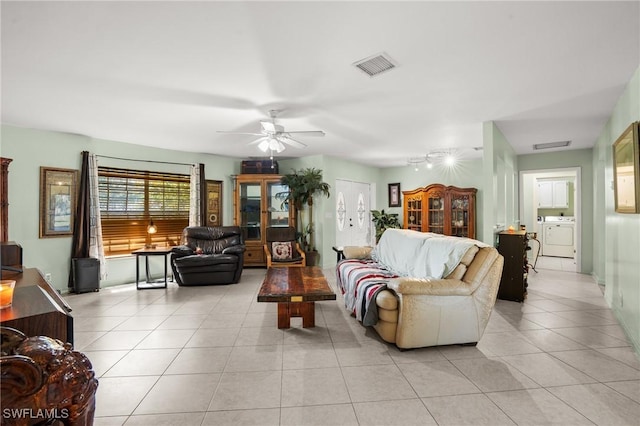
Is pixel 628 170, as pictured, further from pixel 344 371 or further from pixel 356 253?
pixel 356 253

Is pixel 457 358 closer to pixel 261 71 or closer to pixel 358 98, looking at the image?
pixel 358 98

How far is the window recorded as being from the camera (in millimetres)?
5207

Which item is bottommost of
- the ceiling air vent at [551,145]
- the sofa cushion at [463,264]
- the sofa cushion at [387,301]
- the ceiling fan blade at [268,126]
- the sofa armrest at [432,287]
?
the sofa cushion at [387,301]

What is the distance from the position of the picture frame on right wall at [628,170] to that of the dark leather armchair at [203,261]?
15.3 feet

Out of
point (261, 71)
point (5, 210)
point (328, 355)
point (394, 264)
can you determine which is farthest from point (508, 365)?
point (5, 210)

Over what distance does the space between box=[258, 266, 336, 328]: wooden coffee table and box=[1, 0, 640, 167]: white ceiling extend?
185cm

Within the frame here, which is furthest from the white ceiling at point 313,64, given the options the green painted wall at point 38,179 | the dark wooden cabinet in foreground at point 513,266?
the dark wooden cabinet in foreground at point 513,266

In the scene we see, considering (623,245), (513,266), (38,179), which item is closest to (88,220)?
(38,179)

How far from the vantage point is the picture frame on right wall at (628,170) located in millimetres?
2355

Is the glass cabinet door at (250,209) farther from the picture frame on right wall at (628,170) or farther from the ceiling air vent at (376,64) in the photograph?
the picture frame on right wall at (628,170)

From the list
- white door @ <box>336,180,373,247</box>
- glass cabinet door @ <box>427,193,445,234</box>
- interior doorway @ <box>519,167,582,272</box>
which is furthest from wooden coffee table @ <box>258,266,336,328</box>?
interior doorway @ <box>519,167,582,272</box>

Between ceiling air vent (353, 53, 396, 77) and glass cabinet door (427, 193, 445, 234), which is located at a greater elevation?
ceiling air vent (353, 53, 396, 77)

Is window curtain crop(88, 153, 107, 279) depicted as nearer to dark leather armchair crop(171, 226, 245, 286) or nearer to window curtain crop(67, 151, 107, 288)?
window curtain crop(67, 151, 107, 288)

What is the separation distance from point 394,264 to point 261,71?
100.0 inches
